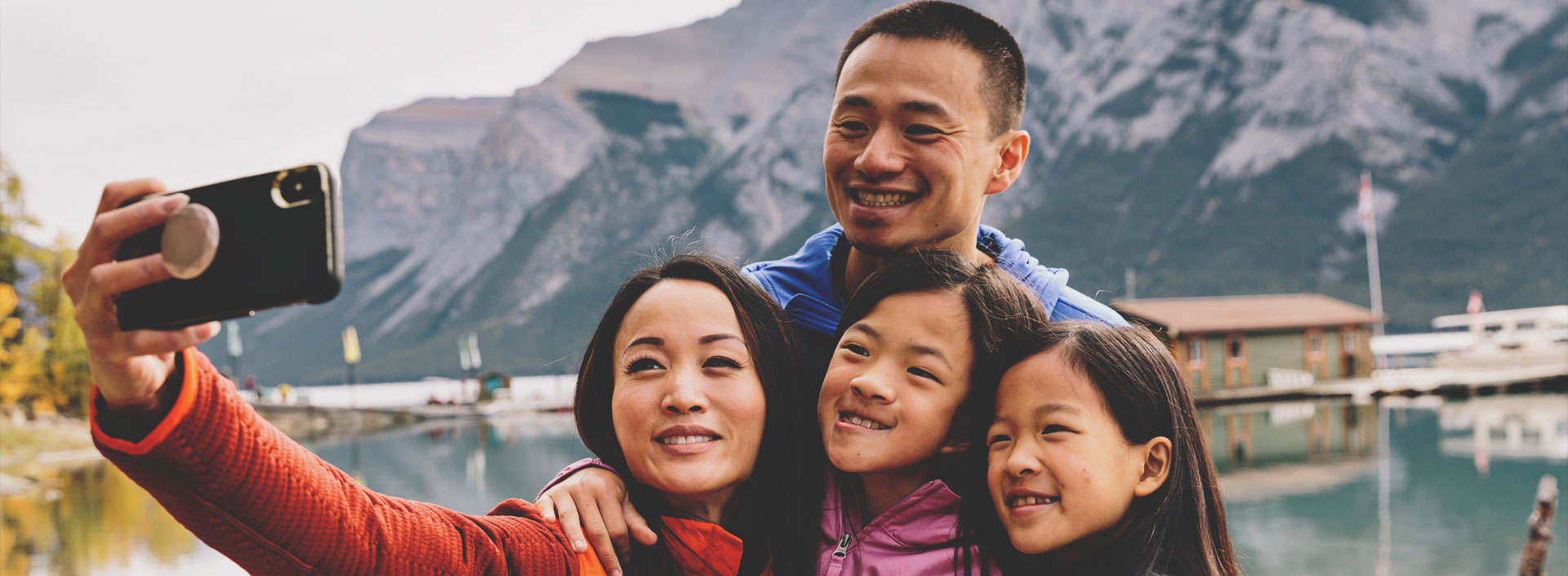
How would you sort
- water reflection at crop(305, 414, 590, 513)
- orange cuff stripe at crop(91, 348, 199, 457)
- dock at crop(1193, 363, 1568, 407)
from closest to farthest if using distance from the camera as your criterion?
orange cuff stripe at crop(91, 348, 199, 457)
water reflection at crop(305, 414, 590, 513)
dock at crop(1193, 363, 1568, 407)

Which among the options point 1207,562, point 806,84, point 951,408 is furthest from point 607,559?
point 806,84

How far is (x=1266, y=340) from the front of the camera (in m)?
34.8

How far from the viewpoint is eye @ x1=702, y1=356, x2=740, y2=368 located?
192cm

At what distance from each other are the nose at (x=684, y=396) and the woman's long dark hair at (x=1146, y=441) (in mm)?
563

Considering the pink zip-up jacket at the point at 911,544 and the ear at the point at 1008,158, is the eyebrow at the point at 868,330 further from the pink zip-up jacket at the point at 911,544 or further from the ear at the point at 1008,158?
the ear at the point at 1008,158

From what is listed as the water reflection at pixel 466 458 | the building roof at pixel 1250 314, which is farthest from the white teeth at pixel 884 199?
the building roof at pixel 1250 314

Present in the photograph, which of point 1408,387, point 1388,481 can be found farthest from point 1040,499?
point 1408,387

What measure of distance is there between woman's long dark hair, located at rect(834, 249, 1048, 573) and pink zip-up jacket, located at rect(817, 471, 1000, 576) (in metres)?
0.02

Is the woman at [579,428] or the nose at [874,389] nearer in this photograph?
the woman at [579,428]

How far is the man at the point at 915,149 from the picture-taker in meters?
2.50

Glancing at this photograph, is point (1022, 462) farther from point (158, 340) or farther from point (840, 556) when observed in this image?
point (158, 340)

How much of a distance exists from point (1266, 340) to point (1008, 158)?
116ft

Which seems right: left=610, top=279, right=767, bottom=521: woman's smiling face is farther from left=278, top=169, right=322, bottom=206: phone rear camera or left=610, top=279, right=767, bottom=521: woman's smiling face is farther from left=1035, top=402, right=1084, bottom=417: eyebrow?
left=278, top=169, right=322, bottom=206: phone rear camera

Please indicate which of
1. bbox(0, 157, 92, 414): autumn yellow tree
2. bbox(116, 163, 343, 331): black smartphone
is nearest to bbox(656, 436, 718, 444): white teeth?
bbox(116, 163, 343, 331): black smartphone
